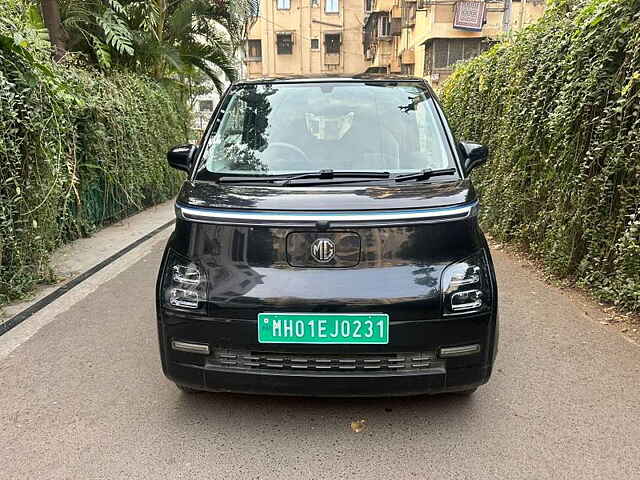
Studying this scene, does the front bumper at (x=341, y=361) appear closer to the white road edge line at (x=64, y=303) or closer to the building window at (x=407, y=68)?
the white road edge line at (x=64, y=303)

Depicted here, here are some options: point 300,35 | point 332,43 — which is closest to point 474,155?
point 300,35

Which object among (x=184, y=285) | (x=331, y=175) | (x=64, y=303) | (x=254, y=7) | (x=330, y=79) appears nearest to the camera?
(x=184, y=285)

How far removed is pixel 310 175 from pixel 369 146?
0.54m

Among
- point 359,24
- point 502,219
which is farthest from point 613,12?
point 359,24

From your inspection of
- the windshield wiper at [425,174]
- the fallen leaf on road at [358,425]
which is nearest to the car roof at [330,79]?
the windshield wiper at [425,174]

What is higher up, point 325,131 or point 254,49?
point 254,49

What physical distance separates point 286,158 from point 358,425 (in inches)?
64.1

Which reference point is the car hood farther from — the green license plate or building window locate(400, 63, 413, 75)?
building window locate(400, 63, 413, 75)

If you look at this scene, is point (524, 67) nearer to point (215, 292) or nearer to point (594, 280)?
point (594, 280)

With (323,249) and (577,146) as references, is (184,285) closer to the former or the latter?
(323,249)

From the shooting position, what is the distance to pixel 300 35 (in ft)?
131

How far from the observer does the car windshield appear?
319cm

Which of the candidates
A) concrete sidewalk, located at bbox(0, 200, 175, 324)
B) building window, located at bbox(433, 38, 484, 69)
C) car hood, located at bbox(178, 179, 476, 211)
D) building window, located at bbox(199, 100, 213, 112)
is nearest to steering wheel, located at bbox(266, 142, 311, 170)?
car hood, located at bbox(178, 179, 476, 211)

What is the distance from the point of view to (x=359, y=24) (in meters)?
41.5
